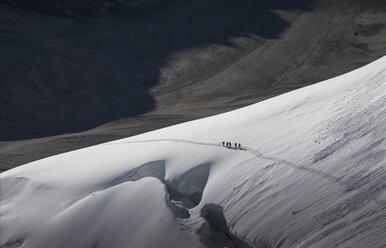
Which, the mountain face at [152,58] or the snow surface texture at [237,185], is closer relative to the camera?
the snow surface texture at [237,185]

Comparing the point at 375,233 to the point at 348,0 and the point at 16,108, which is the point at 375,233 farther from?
the point at 348,0

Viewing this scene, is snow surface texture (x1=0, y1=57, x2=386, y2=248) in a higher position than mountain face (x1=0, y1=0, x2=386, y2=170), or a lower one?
higher

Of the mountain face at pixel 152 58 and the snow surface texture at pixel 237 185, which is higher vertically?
the snow surface texture at pixel 237 185

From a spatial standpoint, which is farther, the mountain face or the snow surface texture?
the mountain face

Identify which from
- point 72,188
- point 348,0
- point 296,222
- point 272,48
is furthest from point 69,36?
point 296,222
